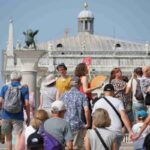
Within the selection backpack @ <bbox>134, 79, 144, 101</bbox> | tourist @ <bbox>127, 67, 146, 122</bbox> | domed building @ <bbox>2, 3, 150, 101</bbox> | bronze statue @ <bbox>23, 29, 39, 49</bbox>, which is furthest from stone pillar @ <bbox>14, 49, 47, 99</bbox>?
domed building @ <bbox>2, 3, 150, 101</bbox>

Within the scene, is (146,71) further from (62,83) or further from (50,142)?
(50,142)

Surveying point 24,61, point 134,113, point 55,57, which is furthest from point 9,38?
point 134,113

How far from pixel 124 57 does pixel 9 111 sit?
97.8 m

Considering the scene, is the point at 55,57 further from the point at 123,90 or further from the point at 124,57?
the point at 123,90

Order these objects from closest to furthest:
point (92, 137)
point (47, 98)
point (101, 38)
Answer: point (92, 137) → point (47, 98) → point (101, 38)

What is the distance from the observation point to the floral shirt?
50.8 feet

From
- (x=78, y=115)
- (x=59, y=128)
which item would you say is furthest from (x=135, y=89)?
(x=59, y=128)

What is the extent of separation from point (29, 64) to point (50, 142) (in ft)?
80.1

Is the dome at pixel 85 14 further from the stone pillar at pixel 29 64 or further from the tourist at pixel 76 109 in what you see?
the tourist at pixel 76 109

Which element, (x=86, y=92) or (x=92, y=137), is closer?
(x=92, y=137)

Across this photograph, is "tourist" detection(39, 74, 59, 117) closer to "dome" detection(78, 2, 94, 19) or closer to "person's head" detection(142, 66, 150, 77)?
"person's head" detection(142, 66, 150, 77)

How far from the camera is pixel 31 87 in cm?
3597

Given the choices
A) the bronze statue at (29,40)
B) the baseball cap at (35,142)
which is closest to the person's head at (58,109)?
the baseball cap at (35,142)

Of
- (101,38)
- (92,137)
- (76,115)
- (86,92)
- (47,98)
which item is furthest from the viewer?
(101,38)
